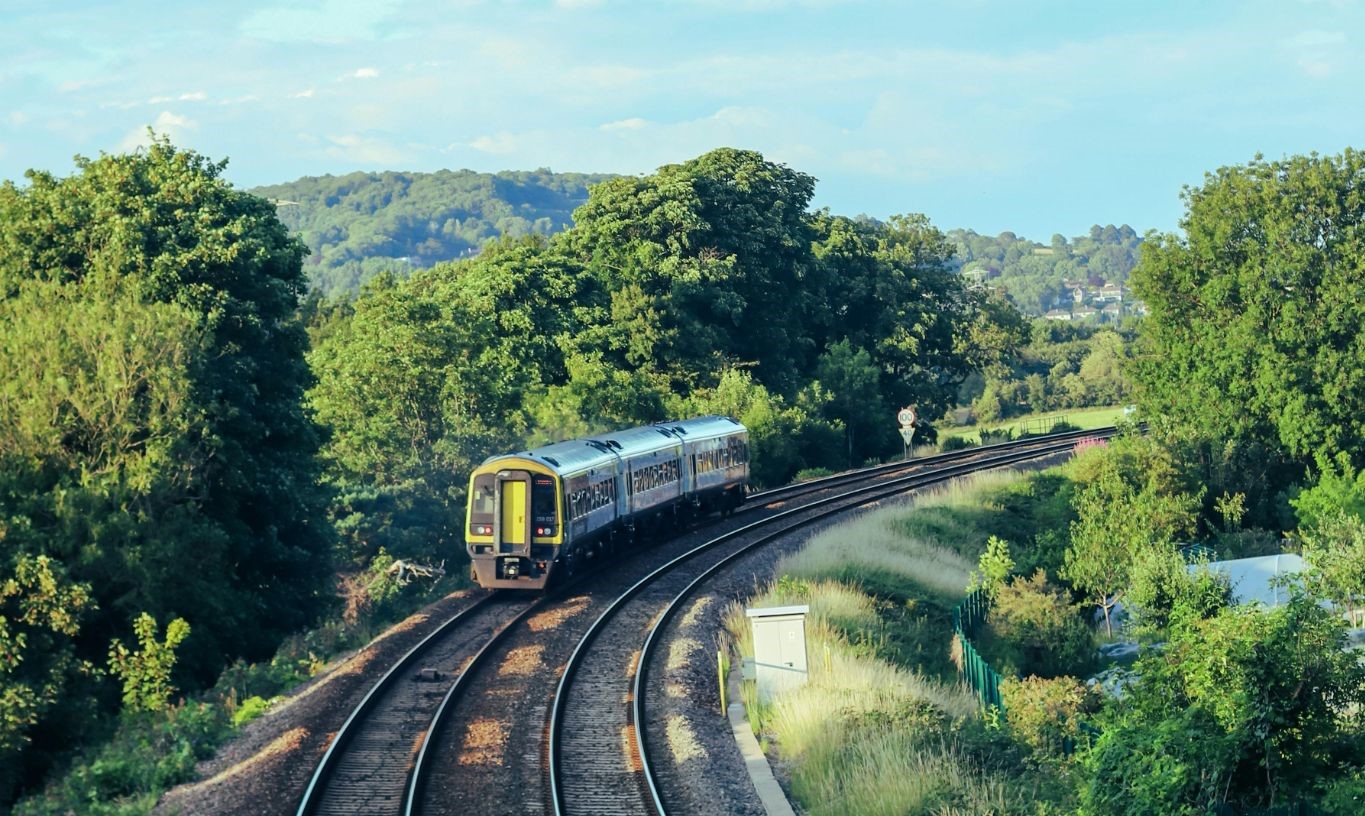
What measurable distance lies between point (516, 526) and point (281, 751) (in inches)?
440

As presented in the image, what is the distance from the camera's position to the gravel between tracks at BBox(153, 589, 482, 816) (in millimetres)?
16109

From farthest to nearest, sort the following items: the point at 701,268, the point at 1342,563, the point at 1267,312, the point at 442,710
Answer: the point at 701,268, the point at 1267,312, the point at 1342,563, the point at 442,710

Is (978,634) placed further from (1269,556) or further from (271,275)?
(271,275)

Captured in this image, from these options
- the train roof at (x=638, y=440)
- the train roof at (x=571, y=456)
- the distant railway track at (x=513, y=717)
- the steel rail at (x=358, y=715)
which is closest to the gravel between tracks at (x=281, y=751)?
the steel rail at (x=358, y=715)

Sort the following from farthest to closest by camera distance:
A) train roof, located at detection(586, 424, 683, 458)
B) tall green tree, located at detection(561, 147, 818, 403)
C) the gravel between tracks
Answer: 1. tall green tree, located at detection(561, 147, 818, 403)
2. train roof, located at detection(586, 424, 683, 458)
3. the gravel between tracks

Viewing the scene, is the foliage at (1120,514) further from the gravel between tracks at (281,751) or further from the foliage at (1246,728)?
the gravel between tracks at (281,751)

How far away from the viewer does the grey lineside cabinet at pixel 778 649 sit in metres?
20.2

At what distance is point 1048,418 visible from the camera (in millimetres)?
114438

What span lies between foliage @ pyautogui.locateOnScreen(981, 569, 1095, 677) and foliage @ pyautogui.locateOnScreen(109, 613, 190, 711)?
58.4 feet

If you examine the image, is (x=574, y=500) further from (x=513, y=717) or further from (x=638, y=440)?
(x=513, y=717)

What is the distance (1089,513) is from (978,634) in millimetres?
10555

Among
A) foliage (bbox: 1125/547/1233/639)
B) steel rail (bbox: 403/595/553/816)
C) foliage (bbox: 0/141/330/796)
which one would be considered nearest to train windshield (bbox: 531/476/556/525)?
steel rail (bbox: 403/595/553/816)

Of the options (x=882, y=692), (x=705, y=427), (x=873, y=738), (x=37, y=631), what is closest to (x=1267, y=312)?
→ (x=705, y=427)

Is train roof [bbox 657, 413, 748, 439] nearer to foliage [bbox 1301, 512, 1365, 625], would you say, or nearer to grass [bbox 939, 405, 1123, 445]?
foliage [bbox 1301, 512, 1365, 625]
